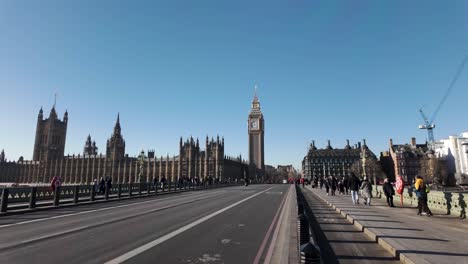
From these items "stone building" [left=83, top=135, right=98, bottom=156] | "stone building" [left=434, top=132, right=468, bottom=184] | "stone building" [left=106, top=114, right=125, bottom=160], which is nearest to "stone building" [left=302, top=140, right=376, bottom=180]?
"stone building" [left=434, top=132, right=468, bottom=184]

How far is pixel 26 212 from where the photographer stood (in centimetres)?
1652

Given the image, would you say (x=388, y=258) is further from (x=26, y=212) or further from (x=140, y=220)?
(x=26, y=212)

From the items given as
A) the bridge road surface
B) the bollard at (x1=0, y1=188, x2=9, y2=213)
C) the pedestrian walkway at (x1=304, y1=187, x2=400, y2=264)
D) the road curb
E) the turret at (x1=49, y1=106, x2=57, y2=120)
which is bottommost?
the pedestrian walkway at (x1=304, y1=187, x2=400, y2=264)

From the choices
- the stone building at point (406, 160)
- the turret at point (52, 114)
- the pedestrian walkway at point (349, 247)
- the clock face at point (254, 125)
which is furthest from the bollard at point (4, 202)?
the clock face at point (254, 125)

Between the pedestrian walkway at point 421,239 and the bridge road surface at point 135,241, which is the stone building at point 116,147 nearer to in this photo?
the bridge road surface at point 135,241

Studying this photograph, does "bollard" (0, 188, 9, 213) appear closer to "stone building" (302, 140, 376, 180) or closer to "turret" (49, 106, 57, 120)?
"stone building" (302, 140, 376, 180)

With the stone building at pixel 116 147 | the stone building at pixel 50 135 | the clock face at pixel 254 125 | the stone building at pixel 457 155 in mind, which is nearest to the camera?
the stone building at pixel 457 155

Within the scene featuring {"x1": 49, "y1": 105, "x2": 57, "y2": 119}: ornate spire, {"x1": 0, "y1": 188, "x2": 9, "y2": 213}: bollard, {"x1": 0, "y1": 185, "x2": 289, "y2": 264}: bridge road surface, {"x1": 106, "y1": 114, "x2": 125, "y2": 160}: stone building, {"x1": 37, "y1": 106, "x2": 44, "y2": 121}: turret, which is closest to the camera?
{"x1": 0, "y1": 185, "x2": 289, "y2": 264}: bridge road surface

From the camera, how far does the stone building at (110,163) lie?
12061 centimetres

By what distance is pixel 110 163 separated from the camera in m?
134

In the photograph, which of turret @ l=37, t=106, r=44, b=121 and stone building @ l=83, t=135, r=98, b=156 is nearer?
turret @ l=37, t=106, r=44, b=121

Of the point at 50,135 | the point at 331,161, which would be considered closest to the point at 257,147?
the point at 331,161

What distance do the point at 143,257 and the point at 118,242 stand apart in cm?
190

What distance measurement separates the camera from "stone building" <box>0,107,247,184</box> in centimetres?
12061
